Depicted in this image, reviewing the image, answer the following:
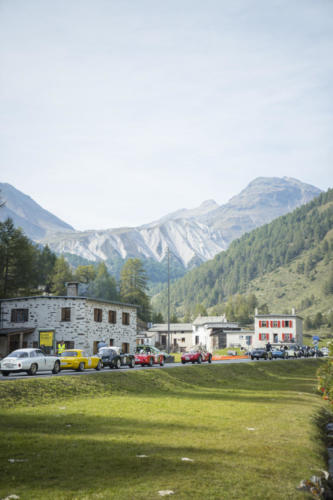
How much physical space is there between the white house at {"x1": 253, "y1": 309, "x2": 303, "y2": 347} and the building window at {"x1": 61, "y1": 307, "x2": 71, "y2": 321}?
6194cm

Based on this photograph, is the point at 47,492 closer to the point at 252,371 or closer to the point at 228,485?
the point at 228,485

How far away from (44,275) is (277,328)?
2217 inches

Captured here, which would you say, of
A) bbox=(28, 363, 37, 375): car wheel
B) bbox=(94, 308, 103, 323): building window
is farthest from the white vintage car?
bbox=(94, 308, 103, 323): building window

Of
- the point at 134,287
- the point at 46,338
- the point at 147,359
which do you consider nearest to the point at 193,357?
the point at 147,359

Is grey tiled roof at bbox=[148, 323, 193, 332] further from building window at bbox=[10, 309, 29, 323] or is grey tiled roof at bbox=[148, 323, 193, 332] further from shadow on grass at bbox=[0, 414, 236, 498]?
shadow on grass at bbox=[0, 414, 236, 498]

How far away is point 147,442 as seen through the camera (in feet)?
48.4

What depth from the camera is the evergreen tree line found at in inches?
3573

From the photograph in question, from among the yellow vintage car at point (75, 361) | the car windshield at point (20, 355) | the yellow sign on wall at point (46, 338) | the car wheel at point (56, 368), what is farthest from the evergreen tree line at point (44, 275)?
the car windshield at point (20, 355)

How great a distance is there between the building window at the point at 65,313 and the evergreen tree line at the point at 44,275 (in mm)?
28407

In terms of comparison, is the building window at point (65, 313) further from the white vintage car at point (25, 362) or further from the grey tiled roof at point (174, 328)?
the grey tiled roof at point (174, 328)

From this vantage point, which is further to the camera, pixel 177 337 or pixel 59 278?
pixel 177 337

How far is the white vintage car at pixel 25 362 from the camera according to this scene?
3012 cm

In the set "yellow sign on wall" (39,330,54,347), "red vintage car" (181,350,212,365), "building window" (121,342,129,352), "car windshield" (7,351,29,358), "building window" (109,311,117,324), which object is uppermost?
"building window" (109,311,117,324)

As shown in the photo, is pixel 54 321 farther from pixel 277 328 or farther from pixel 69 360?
pixel 277 328
